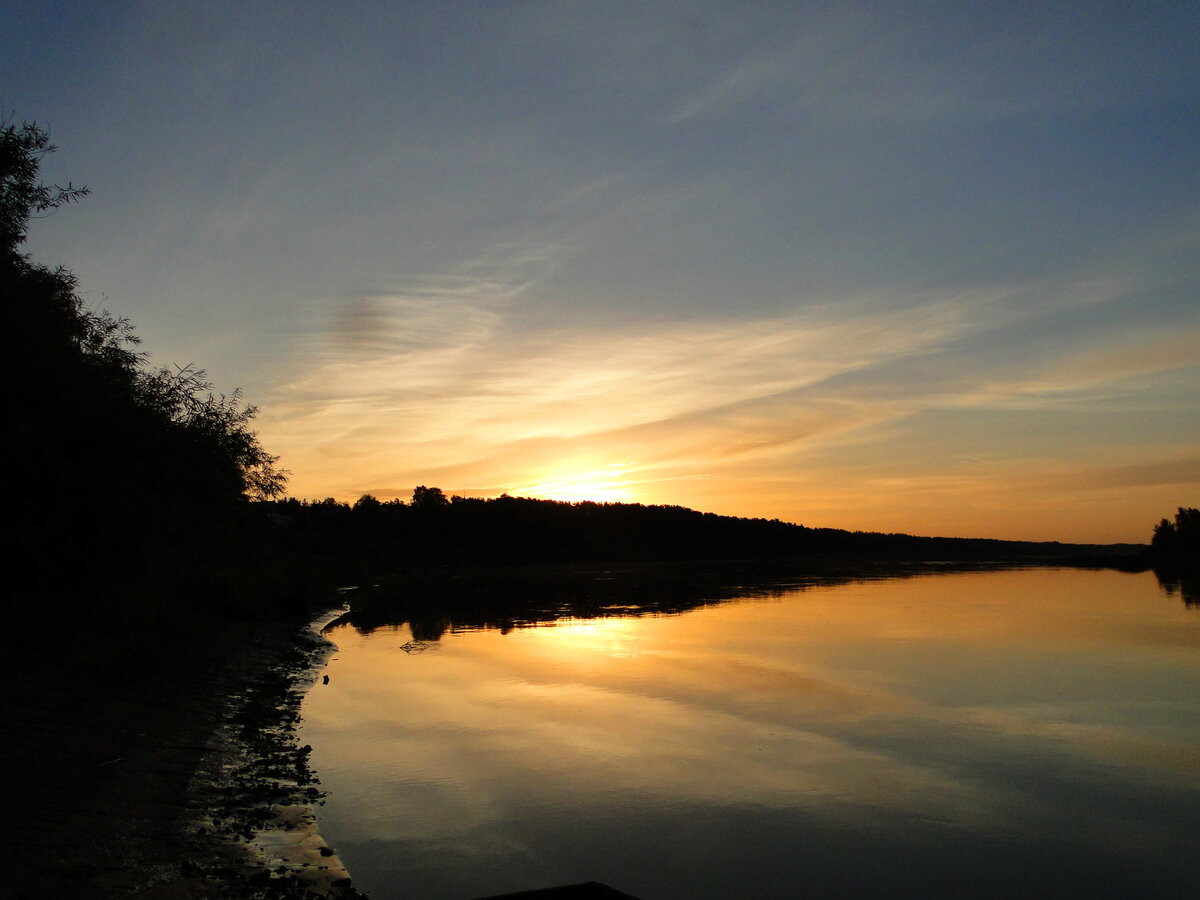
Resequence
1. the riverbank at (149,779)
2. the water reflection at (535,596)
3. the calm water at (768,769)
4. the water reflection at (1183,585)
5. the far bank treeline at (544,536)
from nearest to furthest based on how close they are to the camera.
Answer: the riverbank at (149,779), the calm water at (768,769), the water reflection at (535,596), the water reflection at (1183,585), the far bank treeline at (544,536)

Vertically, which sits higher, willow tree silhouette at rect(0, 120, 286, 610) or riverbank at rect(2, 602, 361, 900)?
willow tree silhouette at rect(0, 120, 286, 610)

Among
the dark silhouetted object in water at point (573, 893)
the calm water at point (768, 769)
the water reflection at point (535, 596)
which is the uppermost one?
the water reflection at point (535, 596)

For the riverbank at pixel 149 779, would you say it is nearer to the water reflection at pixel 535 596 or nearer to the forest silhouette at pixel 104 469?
the forest silhouette at pixel 104 469

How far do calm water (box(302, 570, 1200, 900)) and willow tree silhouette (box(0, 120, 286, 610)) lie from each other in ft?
16.7

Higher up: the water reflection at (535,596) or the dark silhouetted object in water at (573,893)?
the water reflection at (535,596)

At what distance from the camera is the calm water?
10.6 metres

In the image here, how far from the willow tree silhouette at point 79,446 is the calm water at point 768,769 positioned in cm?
510

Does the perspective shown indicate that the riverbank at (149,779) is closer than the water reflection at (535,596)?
Yes

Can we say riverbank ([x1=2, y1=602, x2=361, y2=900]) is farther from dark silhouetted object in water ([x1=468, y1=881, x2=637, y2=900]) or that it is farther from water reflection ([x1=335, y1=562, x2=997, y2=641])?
water reflection ([x1=335, y1=562, x2=997, y2=641])

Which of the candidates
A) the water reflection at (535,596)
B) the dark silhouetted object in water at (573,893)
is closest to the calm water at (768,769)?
the dark silhouetted object in water at (573,893)

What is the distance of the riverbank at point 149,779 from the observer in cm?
841

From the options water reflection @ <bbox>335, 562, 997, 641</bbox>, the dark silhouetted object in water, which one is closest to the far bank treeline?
water reflection @ <bbox>335, 562, 997, 641</bbox>

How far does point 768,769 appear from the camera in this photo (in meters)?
15.0

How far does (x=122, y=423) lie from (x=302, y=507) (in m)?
102
